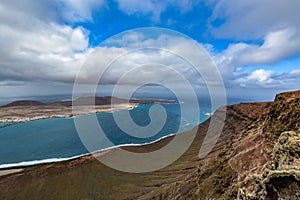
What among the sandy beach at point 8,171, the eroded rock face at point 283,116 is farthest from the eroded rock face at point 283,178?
the sandy beach at point 8,171

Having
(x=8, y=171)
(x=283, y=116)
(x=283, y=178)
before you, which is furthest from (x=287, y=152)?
(x=8, y=171)

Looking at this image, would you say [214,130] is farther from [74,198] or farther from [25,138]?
[25,138]

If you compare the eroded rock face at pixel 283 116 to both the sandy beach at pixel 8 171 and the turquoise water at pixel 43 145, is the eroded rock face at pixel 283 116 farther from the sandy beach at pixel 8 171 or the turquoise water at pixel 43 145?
the turquoise water at pixel 43 145

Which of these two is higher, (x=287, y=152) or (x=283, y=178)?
(x=287, y=152)

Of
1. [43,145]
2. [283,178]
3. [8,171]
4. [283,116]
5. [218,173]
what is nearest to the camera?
[283,178]

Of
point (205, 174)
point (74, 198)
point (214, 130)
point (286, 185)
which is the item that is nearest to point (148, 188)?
point (74, 198)

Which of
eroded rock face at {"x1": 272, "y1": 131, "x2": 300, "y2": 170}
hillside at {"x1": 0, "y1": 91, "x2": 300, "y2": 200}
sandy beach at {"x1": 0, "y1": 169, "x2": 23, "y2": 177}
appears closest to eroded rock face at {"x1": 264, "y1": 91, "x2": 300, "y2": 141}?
hillside at {"x1": 0, "y1": 91, "x2": 300, "y2": 200}

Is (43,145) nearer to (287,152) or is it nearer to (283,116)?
(283,116)

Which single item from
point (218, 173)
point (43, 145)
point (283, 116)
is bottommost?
point (43, 145)
